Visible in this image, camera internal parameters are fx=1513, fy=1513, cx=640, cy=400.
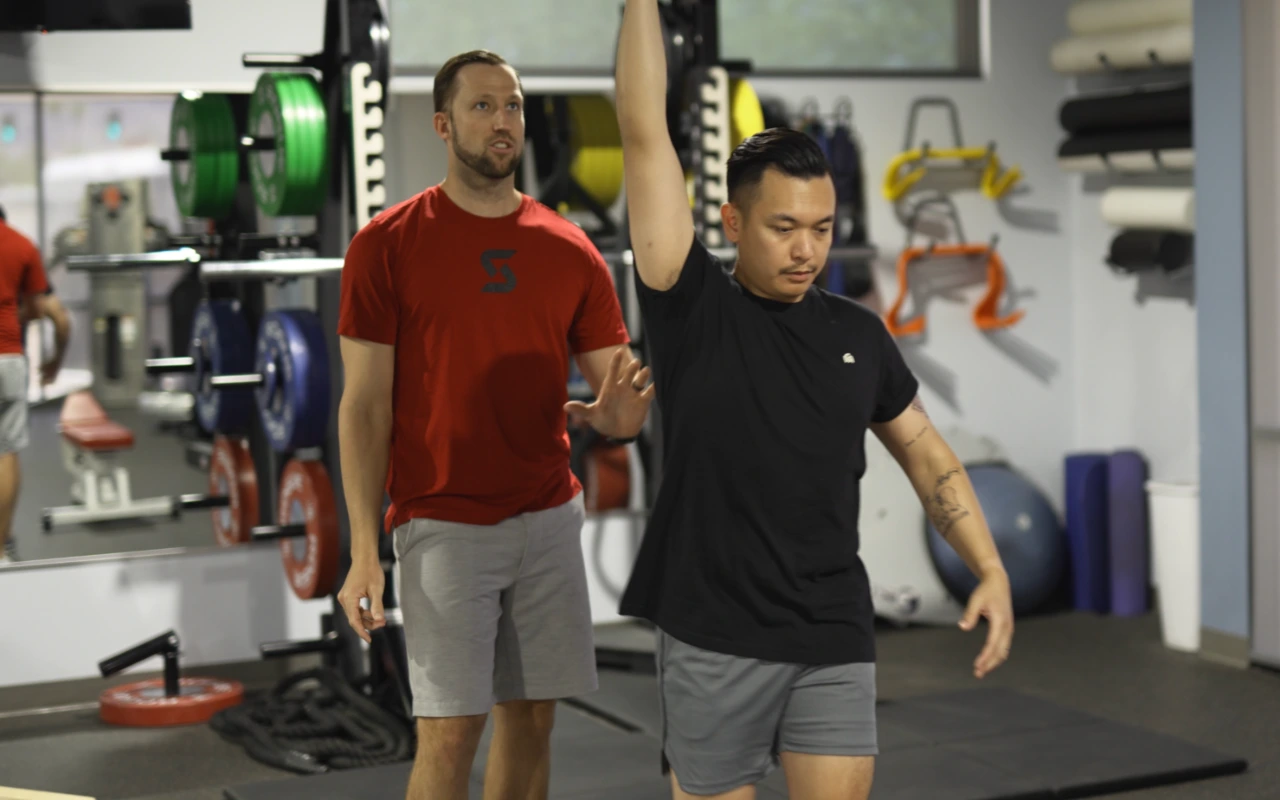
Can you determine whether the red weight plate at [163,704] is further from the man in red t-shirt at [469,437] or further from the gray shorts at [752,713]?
the gray shorts at [752,713]

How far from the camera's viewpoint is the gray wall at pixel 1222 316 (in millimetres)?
4902

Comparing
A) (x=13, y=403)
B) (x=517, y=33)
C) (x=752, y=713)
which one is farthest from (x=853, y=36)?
(x=752, y=713)

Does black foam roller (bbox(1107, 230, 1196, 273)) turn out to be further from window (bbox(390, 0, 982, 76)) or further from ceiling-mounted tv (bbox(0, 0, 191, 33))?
ceiling-mounted tv (bbox(0, 0, 191, 33))

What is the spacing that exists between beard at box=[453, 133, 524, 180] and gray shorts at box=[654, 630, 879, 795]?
3.08 ft

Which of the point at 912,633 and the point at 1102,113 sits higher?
the point at 1102,113

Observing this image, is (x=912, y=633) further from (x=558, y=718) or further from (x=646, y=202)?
(x=646, y=202)

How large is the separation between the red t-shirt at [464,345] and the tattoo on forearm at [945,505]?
2.42 feet

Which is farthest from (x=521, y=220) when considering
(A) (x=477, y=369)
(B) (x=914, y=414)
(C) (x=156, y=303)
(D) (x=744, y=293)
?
(C) (x=156, y=303)

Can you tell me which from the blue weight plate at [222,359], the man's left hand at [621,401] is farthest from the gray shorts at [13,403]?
the man's left hand at [621,401]

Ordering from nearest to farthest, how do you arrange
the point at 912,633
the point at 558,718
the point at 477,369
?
the point at 477,369, the point at 558,718, the point at 912,633

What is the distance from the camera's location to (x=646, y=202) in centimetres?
207

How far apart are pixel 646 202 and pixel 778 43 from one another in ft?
13.8

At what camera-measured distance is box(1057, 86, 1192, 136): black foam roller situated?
5496mm

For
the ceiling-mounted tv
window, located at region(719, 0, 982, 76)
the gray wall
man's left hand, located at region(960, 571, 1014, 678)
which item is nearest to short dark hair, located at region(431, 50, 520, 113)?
man's left hand, located at region(960, 571, 1014, 678)
